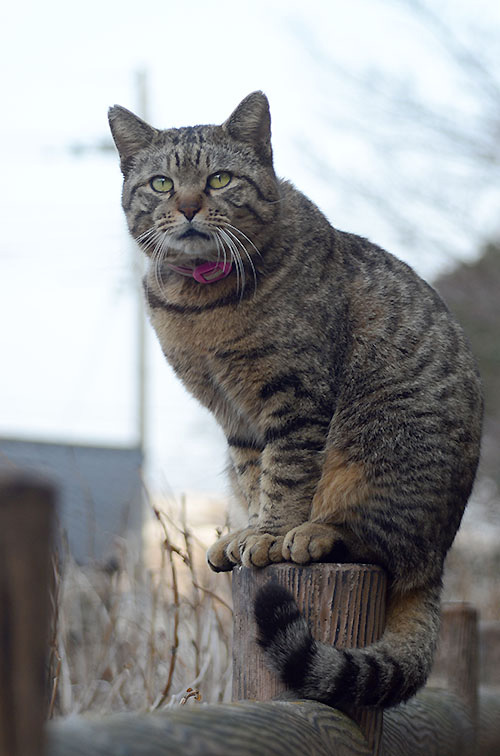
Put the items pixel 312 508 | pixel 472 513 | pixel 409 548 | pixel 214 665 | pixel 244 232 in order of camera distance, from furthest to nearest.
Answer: pixel 472 513
pixel 214 665
pixel 244 232
pixel 312 508
pixel 409 548

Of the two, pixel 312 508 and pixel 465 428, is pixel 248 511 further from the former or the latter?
pixel 465 428

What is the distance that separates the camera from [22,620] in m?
0.65

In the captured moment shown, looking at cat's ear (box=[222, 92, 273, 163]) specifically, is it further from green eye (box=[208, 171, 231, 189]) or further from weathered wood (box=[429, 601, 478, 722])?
weathered wood (box=[429, 601, 478, 722])

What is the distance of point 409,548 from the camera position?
2.09 meters

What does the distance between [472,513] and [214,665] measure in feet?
19.9

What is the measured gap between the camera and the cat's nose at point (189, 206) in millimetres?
2393

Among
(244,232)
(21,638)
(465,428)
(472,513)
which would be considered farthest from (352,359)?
(472,513)

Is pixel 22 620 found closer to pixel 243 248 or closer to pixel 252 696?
pixel 252 696

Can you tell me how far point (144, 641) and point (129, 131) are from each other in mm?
2256

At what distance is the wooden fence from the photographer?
2.11 ft

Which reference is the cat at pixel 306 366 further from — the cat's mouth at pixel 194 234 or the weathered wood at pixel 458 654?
the weathered wood at pixel 458 654

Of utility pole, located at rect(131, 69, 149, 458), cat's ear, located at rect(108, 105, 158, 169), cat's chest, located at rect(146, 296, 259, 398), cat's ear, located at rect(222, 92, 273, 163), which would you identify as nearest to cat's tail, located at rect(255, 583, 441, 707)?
cat's chest, located at rect(146, 296, 259, 398)

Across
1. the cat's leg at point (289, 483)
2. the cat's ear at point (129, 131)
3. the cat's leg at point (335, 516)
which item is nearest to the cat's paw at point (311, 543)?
the cat's leg at point (335, 516)

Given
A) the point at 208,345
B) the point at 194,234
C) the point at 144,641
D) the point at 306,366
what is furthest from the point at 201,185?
the point at 144,641
